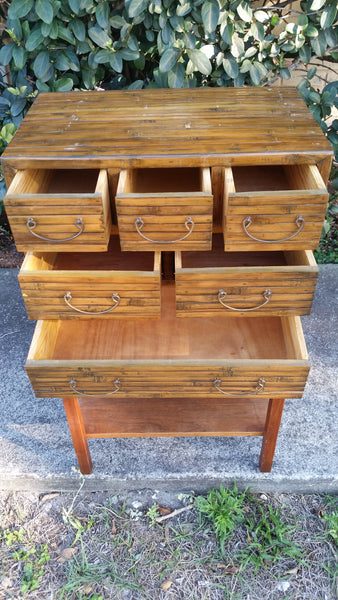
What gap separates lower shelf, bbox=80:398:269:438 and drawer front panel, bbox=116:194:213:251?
2.37ft

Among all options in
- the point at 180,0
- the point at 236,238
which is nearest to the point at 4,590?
the point at 236,238

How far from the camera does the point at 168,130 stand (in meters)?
1.61

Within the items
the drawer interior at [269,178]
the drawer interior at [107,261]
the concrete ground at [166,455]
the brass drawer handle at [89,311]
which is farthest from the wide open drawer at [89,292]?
the concrete ground at [166,455]

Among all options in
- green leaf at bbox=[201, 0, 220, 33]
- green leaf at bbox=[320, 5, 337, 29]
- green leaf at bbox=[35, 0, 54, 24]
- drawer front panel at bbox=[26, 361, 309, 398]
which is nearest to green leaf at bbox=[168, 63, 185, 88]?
green leaf at bbox=[201, 0, 220, 33]

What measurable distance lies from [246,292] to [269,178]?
1.69 feet

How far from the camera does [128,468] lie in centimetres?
196

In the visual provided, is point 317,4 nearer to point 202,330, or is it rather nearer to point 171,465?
point 202,330

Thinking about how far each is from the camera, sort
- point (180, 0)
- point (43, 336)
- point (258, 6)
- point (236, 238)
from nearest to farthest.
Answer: point (236, 238) < point (43, 336) < point (180, 0) < point (258, 6)

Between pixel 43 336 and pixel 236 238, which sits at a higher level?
pixel 236 238

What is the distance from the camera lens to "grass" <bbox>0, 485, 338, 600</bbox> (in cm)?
169

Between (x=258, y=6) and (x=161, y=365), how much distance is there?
215cm

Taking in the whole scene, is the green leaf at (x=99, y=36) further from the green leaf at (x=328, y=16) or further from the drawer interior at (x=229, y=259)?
the drawer interior at (x=229, y=259)

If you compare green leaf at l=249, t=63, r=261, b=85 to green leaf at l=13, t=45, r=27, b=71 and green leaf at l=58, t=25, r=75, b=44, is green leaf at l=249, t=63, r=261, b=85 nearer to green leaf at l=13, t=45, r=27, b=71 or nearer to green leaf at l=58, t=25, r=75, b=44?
green leaf at l=58, t=25, r=75, b=44

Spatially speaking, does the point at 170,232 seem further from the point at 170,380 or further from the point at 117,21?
the point at 117,21
